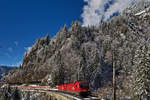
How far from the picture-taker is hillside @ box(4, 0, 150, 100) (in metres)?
25.7

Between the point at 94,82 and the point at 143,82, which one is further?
the point at 94,82

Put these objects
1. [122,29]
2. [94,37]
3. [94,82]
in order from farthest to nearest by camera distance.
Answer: [94,37]
[122,29]
[94,82]

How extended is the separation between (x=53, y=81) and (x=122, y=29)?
→ 102227mm

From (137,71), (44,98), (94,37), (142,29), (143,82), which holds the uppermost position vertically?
(142,29)

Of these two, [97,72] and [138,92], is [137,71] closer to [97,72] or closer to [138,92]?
[138,92]

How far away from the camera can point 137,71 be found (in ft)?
85.0

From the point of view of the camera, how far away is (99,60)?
239 ft

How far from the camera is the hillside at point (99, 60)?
25719 millimetres

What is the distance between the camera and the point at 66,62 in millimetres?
90500

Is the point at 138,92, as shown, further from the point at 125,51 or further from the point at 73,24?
the point at 73,24

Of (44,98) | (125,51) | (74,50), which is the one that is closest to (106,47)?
(125,51)

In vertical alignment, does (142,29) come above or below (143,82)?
above

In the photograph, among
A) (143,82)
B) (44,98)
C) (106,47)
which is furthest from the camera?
(106,47)

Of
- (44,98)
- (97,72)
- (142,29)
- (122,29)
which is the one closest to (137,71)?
(44,98)
